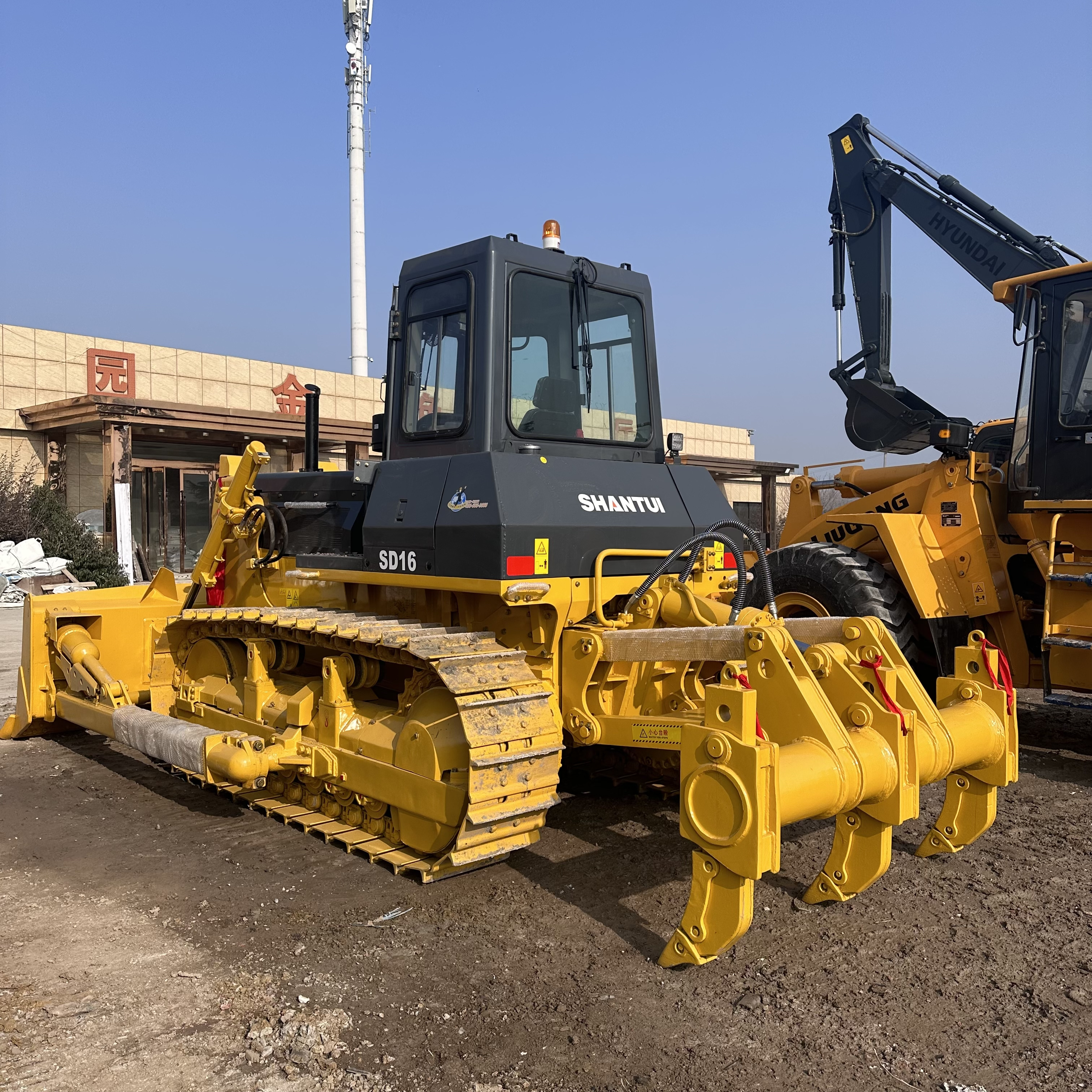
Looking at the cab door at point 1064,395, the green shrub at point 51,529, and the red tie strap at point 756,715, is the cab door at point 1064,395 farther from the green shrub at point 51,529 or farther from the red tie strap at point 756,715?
the green shrub at point 51,529

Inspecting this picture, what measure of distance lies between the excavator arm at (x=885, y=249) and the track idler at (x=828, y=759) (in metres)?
5.04

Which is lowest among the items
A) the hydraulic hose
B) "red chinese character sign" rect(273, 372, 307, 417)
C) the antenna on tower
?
the hydraulic hose

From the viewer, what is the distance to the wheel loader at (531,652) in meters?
3.61

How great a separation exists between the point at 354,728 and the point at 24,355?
52.0ft

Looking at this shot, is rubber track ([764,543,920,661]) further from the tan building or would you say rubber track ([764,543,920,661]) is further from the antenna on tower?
the antenna on tower

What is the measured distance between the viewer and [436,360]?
5078 millimetres

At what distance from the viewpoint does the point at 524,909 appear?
403 centimetres

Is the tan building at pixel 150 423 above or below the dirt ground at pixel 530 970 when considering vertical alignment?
above

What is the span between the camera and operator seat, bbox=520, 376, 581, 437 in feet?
16.1

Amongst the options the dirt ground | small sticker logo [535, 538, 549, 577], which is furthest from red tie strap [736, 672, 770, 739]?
small sticker logo [535, 538, 549, 577]

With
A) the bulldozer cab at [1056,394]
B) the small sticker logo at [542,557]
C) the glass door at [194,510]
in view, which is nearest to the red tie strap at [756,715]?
the small sticker logo at [542,557]

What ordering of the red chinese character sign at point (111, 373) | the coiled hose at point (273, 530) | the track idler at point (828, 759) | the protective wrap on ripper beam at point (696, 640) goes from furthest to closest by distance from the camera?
1. the red chinese character sign at point (111, 373)
2. the coiled hose at point (273, 530)
3. the protective wrap on ripper beam at point (696, 640)
4. the track idler at point (828, 759)

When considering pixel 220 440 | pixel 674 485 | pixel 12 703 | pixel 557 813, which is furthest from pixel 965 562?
pixel 220 440

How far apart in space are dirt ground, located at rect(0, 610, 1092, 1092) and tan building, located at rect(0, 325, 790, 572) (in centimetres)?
1243
